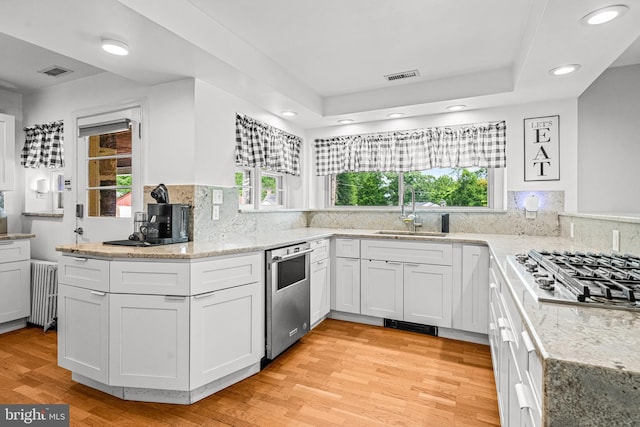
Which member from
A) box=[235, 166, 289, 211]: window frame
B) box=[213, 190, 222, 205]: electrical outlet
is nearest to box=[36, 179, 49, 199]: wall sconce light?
box=[235, 166, 289, 211]: window frame

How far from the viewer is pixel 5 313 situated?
3092 millimetres

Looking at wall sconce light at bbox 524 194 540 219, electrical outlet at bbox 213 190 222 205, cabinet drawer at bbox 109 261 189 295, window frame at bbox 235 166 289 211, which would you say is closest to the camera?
cabinet drawer at bbox 109 261 189 295

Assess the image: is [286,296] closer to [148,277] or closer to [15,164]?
[148,277]

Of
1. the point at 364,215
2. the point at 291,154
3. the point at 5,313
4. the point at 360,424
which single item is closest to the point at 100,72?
the point at 291,154

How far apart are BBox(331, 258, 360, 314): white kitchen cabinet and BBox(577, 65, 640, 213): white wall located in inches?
87.8

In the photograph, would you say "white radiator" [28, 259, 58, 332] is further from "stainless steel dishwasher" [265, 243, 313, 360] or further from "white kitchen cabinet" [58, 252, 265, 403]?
"stainless steel dishwasher" [265, 243, 313, 360]

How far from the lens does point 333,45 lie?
2568 mm

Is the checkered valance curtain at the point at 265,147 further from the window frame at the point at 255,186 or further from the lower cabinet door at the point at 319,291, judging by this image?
the lower cabinet door at the point at 319,291

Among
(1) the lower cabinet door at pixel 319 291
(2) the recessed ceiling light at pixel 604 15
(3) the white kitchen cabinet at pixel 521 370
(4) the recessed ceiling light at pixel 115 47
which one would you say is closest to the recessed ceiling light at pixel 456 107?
(2) the recessed ceiling light at pixel 604 15

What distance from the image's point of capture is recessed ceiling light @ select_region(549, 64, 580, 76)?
240 cm

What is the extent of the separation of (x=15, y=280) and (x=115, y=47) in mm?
2589

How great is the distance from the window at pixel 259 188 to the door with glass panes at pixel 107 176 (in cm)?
96

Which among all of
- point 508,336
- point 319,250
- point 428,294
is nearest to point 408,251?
point 428,294

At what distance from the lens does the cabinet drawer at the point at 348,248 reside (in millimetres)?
3339
